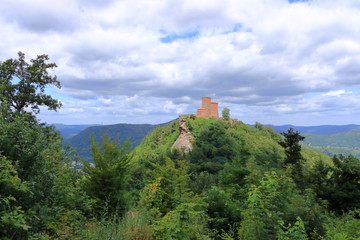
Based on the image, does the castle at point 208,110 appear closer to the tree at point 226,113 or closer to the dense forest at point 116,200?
the tree at point 226,113

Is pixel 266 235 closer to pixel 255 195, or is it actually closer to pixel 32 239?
pixel 255 195

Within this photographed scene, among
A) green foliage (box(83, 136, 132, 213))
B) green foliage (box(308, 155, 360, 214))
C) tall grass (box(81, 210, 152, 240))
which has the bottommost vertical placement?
green foliage (box(308, 155, 360, 214))

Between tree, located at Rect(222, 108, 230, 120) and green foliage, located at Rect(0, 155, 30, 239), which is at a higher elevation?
tree, located at Rect(222, 108, 230, 120)

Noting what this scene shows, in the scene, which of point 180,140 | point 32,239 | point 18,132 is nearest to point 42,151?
point 18,132

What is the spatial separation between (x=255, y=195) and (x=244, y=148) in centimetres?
1102

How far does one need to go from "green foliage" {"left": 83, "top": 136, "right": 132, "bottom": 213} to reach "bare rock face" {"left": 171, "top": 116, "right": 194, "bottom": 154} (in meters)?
62.7

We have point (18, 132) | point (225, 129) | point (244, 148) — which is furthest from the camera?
point (225, 129)

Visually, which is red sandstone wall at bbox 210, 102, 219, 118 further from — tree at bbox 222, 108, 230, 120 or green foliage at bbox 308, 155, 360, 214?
green foliage at bbox 308, 155, 360, 214

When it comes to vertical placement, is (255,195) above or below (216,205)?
above

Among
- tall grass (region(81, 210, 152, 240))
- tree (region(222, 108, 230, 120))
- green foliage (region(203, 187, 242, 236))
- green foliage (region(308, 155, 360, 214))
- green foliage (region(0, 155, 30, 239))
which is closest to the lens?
green foliage (region(0, 155, 30, 239))

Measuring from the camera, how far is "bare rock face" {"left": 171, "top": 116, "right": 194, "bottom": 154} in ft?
230

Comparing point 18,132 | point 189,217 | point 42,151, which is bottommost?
point 189,217

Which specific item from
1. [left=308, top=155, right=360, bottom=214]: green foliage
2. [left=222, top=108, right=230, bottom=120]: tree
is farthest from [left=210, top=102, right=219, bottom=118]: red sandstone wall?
[left=308, top=155, right=360, bottom=214]: green foliage

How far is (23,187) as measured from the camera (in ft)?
9.91
